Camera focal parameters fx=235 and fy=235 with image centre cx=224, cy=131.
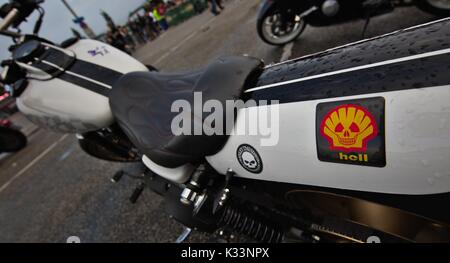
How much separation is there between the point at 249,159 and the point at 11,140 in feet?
17.4

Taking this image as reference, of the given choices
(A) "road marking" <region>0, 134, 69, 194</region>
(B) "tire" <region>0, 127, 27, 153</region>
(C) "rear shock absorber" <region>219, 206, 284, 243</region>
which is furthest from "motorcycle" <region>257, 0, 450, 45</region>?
(B) "tire" <region>0, 127, 27, 153</region>

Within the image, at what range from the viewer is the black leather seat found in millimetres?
898

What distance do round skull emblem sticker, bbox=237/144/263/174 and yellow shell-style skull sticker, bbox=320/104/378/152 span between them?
10.2 inches

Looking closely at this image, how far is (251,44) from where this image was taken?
440 cm

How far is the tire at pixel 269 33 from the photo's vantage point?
11.2 feet

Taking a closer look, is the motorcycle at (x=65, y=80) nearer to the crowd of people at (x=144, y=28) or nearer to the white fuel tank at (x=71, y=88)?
the white fuel tank at (x=71, y=88)

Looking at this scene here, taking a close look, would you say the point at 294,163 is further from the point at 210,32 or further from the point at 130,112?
the point at 210,32

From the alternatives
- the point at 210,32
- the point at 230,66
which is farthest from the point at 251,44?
the point at 230,66

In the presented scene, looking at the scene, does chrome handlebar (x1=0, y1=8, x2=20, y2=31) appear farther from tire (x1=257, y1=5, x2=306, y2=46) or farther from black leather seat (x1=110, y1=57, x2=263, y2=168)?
tire (x1=257, y1=5, x2=306, y2=46)

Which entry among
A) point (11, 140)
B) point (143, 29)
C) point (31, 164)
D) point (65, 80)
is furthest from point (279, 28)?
point (143, 29)

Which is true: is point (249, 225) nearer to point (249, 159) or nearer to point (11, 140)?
point (249, 159)

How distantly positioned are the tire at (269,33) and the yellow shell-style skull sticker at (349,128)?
10.5 ft

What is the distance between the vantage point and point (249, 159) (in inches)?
34.3

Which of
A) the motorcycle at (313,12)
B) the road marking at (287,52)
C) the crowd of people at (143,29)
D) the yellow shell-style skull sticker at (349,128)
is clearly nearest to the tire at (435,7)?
the motorcycle at (313,12)
